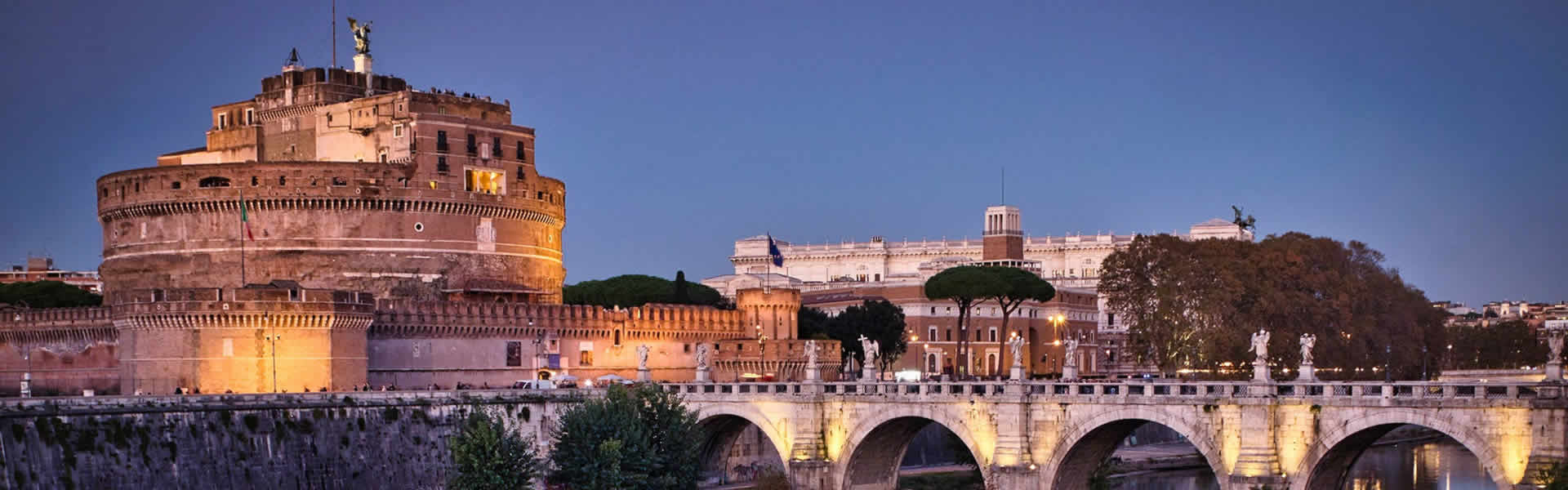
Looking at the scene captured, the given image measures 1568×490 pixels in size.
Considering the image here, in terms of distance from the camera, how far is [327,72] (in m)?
97.7

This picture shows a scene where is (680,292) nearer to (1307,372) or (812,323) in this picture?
(812,323)

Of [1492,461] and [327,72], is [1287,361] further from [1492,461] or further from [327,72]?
[327,72]

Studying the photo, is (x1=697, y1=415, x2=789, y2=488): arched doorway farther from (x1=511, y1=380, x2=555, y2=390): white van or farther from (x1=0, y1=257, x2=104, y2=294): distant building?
(x1=0, y1=257, x2=104, y2=294): distant building

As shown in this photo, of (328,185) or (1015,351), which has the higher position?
(328,185)

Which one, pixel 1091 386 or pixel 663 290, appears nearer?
pixel 1091 386

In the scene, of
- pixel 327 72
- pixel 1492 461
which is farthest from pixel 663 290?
pixel 1492 461

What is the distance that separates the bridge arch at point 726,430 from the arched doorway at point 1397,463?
2103 centimetres

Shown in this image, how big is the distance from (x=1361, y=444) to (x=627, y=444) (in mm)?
23966

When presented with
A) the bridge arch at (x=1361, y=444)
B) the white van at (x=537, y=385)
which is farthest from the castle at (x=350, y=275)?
the bridge arch at (x=1361, y=444)

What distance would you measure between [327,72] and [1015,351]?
1827 inches

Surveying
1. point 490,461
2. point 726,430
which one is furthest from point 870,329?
point 490,461

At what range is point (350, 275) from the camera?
293ft

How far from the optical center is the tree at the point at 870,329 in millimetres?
113062

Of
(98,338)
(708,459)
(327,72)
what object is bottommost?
(708,459)
